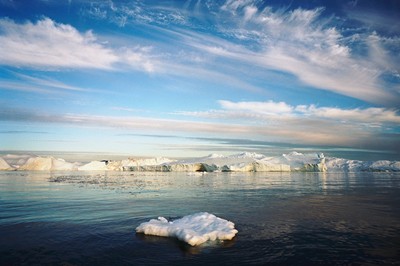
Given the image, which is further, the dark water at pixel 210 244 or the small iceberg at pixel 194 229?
the small iceberg at pixel 194 229

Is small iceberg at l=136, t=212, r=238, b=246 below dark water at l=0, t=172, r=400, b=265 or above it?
above

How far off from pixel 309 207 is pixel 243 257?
1506cm

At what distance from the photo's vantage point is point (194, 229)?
575 inches

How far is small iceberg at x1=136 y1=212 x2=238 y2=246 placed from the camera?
44.0 ft

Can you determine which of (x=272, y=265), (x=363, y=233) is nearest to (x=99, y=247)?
(x=272, y=265)

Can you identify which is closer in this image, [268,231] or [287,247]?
[287,247]

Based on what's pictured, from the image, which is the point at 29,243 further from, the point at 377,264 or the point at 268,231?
the point at 377,264

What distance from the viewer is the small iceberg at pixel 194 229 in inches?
527

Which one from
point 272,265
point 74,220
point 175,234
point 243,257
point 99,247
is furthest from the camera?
point 74,220

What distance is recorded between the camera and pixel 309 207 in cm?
2417

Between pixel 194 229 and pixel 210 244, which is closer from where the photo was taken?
pixel 210 244

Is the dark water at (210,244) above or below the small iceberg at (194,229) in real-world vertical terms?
below

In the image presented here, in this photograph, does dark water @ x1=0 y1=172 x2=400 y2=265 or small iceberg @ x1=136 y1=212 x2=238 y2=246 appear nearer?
dark water @ x1=0 y1=172 x2=400 y2=265

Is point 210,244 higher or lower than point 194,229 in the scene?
lower
